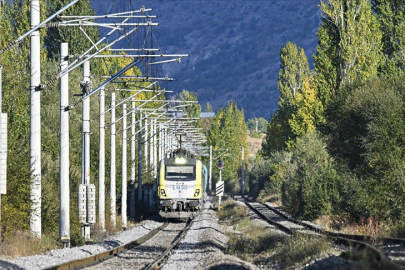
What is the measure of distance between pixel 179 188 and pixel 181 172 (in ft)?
3.47

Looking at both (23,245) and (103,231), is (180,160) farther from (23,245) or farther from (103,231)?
(23,245)

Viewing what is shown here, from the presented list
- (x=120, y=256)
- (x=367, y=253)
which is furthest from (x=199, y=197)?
(x=367, y=253)

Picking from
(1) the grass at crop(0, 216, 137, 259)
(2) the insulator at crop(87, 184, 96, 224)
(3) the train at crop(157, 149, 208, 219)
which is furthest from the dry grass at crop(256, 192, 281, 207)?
(1) the grass at crop(0, 216, 137, 259)

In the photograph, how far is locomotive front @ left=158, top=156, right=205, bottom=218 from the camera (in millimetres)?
40969

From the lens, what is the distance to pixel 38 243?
20.7 metres

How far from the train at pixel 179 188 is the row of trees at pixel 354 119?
6.34 metres

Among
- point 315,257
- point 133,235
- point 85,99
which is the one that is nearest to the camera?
point 315,257

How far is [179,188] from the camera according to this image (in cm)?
4097

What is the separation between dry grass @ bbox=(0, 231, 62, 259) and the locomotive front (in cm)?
1905

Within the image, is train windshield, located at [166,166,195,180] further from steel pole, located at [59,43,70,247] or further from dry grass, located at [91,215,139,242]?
steel pole, located at [59,43,70,247]

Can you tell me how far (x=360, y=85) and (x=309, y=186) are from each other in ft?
24.4

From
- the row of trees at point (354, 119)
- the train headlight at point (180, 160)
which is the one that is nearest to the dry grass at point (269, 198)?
the row of trees at point (354, 119)

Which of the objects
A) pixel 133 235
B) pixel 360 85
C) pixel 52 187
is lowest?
pixel 133 235

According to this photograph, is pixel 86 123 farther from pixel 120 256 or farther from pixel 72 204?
pixel 120 256
